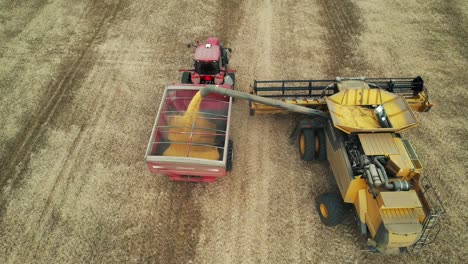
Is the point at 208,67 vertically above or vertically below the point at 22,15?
above

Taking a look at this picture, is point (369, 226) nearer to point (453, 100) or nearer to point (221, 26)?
point (453, 100)

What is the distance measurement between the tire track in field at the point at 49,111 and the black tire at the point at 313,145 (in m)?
8.28

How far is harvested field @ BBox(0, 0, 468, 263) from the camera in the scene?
8.31 meters

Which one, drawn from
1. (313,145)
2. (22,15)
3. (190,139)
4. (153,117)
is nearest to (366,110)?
(313,145)

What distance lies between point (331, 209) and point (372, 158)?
159 centimetres

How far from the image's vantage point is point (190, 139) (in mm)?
8844

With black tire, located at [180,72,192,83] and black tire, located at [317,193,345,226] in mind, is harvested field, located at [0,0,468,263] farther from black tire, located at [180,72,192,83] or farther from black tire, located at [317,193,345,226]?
black tire, located at [180,72,192,83]

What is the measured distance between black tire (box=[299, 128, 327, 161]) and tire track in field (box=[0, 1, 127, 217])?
27.2 ft

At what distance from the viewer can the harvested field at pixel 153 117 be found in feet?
27.3

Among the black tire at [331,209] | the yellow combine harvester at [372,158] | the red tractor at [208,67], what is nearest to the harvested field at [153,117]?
the black tire at [331,209]

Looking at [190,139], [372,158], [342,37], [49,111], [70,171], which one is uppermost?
[372,158]

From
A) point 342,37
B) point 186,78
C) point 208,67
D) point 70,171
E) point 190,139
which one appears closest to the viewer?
point 190,139

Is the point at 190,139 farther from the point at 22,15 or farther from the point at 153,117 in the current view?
the point at 22,15

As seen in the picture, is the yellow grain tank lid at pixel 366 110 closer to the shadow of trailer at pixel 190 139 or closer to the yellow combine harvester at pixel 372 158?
the yellow combine harvester at pixel 372 158
